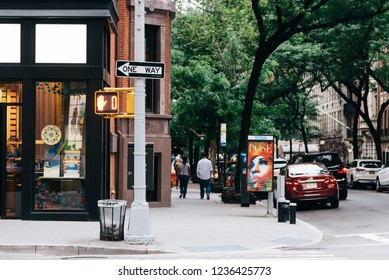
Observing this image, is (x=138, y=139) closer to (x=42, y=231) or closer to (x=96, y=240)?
(x=96, y=240)

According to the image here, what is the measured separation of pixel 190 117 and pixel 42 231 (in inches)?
909

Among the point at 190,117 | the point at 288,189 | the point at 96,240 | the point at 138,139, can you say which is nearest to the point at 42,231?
the point at 96,240

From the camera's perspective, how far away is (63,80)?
1875 centimetres

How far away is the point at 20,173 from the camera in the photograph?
18719mm

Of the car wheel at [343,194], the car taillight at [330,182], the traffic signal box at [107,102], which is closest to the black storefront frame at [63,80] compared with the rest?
the traffic signal box at [107,102]

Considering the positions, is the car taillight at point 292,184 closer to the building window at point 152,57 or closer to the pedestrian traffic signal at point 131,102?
the building window at point 152,57

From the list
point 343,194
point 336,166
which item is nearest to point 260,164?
point 336,166

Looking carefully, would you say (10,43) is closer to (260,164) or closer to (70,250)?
(70,250)

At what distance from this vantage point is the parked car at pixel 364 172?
43.0 meters

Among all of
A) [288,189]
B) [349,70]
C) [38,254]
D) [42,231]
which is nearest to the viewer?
[38,254]

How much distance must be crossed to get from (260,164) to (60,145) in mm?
6331

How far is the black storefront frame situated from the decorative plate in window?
0.95ft

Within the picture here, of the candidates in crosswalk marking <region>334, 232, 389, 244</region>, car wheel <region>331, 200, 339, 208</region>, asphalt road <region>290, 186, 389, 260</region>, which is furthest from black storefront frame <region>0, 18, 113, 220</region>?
car wheel <region>331, 200, 339, 208</region>

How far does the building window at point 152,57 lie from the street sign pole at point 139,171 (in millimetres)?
9862
